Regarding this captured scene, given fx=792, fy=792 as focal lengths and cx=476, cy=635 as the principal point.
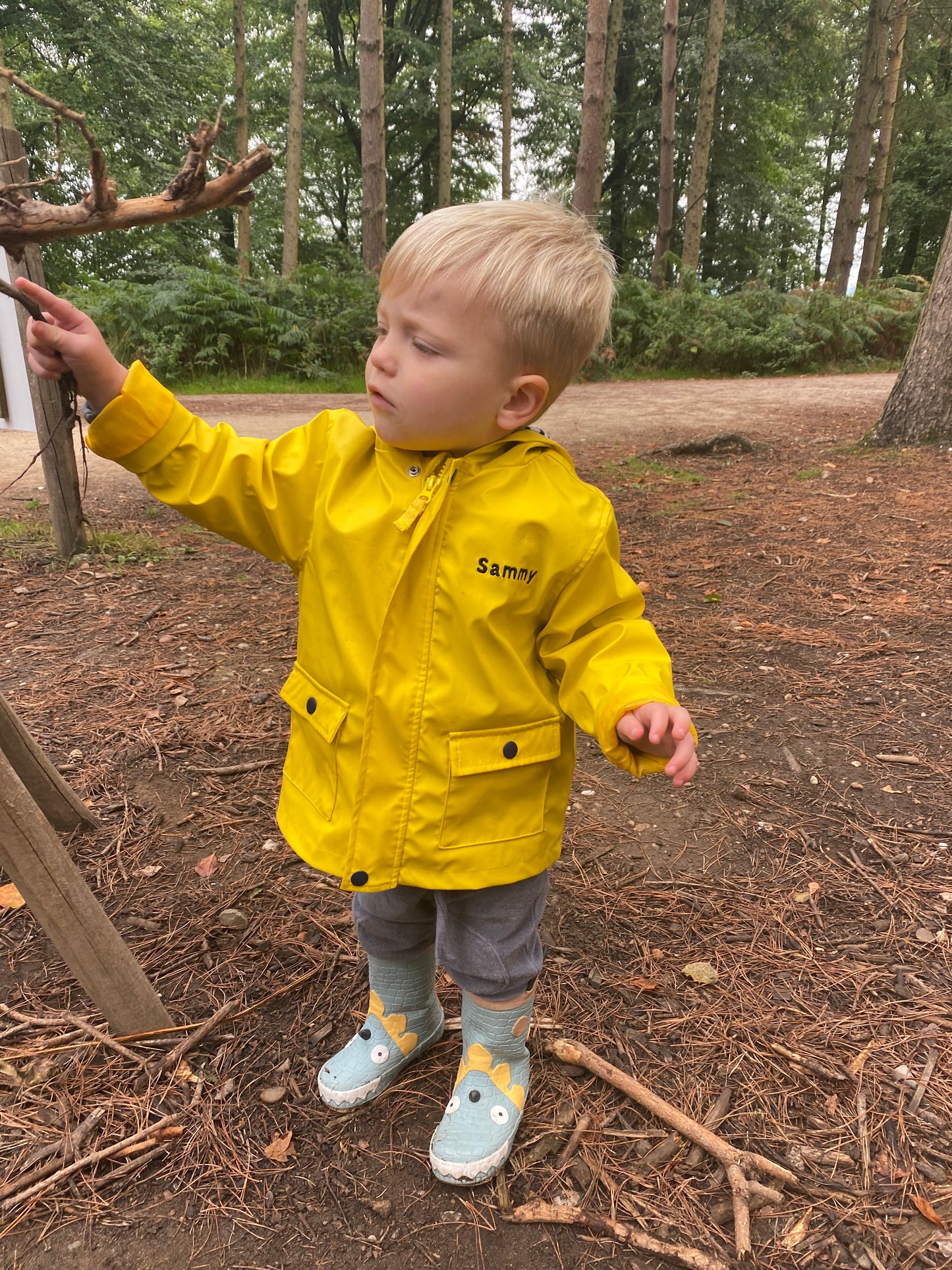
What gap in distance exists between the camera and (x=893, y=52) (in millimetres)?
19391

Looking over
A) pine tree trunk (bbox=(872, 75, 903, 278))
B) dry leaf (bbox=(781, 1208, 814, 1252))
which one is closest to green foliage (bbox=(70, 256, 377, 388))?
dry leaf (bbox=(781, 1208, 814, 1252))

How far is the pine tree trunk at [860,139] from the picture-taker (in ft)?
60.4

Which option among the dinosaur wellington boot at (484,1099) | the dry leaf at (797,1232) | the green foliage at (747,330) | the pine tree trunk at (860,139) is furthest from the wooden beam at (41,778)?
the pine tree trunk at (860,139)

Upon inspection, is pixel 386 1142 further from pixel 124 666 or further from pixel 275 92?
pixel 275 92

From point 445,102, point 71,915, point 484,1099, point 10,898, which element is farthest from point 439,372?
point 445,102

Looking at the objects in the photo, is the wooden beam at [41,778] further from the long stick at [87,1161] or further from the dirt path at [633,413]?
the dirt path at [633,413]

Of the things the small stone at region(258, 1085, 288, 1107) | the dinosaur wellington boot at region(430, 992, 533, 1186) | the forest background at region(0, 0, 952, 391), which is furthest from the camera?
the forest background at region(0, 0, 952, 391)

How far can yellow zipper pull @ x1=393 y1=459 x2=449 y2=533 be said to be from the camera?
4.39ft

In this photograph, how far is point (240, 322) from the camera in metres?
11.7

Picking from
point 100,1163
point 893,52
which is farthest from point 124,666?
point 893,52

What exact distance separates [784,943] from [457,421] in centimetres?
163

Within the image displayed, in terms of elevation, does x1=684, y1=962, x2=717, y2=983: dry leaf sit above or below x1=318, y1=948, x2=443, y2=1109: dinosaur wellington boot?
below

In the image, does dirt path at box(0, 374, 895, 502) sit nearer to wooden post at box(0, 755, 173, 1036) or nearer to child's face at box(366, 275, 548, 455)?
wooden post at box(0, 755, 173, 1036)

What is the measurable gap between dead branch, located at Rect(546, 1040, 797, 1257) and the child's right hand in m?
1.62
